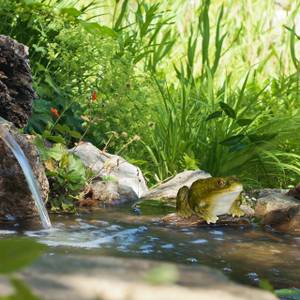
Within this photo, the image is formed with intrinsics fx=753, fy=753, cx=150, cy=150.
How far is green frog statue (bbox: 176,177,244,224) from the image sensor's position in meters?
4.44

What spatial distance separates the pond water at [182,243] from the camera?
3.32 m

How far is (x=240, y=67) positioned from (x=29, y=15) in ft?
11.8

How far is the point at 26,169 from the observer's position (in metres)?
4.22

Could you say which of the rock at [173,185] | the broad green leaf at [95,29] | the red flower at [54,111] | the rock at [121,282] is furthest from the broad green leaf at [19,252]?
the broad green leaf at [95,29]

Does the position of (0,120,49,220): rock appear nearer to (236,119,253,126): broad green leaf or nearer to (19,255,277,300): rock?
(236,119,253,126): broad green leaf

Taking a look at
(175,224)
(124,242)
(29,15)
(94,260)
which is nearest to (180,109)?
(29,15)

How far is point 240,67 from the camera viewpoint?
893 cm

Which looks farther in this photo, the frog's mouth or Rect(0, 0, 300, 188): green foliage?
Rect(0, 0, 300, 188): green foliage

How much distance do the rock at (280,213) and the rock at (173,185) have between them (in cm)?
66

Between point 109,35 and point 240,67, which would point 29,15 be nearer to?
point 109,35

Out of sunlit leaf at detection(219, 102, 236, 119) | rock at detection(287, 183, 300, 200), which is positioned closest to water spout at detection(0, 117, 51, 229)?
rock at detection(287, 183, 300, 200)

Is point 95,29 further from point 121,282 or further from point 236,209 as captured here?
point 121,282

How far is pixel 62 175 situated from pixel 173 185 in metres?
1.09

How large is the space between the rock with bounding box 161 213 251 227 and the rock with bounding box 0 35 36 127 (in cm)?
121
